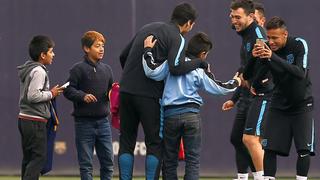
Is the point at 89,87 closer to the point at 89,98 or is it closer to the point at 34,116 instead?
the point at 89,98

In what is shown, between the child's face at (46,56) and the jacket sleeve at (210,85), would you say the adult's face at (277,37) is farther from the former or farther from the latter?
the child's face at (46,56)

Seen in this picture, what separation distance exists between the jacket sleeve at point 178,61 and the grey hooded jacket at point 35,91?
1.46 m

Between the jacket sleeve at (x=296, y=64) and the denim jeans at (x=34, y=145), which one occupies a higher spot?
the jacket sleeve at (x=296, y=64)

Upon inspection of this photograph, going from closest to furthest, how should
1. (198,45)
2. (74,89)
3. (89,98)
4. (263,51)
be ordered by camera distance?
(263,51)
(198,45)
(89,98)
(74,89)

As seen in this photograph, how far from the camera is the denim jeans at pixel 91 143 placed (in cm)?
941

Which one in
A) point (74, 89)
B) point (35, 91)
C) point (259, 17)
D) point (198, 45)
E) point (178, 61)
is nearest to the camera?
point (178, 61)

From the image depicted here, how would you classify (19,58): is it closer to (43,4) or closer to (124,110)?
(43,4)

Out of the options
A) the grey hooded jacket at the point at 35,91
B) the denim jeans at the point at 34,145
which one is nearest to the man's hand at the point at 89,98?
the grey hooded jacket at the point at 35,91

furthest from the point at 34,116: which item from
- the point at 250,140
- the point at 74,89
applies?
the point at 250,140

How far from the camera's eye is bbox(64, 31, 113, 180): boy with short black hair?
9375mm

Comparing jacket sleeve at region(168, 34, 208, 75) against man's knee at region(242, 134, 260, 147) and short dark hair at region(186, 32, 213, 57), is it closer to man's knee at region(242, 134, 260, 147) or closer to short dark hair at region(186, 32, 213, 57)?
short dark hair at region(186, 32, 213, 57)

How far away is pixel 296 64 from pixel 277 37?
301 millimetres

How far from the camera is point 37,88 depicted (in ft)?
29.6

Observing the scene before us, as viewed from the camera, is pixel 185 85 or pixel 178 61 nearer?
pixel 178 61
